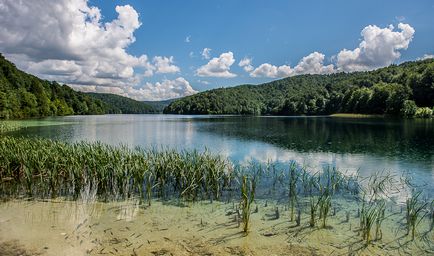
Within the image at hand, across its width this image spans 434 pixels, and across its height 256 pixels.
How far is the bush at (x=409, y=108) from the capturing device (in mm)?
92250

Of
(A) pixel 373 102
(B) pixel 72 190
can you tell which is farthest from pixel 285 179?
(A) pixel 373 102

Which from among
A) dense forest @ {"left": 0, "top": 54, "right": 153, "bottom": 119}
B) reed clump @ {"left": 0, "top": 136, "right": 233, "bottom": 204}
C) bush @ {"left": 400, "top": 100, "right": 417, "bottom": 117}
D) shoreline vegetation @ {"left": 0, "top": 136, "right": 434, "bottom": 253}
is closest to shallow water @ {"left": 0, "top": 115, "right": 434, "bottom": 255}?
shoreline vegetation @ {"left": 0, "top": 136, "right": 434, "bottom": 253}

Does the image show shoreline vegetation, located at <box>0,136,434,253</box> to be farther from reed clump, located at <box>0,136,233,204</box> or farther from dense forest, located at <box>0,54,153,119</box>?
dense forest, located at <box>0,54,153,119</box>

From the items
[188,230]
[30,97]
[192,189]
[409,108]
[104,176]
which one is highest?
[30,97]

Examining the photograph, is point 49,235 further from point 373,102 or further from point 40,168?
point 373,102

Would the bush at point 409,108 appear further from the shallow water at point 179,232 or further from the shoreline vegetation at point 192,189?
the shallow water at point 179,232

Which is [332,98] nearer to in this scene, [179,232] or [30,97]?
[30,97]

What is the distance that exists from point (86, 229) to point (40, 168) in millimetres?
5741

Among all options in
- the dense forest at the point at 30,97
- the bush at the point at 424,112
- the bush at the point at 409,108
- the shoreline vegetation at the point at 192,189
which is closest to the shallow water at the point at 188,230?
the shoreline vegetation at the point at 192,189

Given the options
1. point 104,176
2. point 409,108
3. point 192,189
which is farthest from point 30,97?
point 409,108

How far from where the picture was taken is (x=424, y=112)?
291 feet

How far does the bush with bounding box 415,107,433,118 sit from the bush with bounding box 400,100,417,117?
4.45 ft

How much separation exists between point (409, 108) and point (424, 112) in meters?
4.90

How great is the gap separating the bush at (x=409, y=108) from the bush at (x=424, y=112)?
1.36 m
